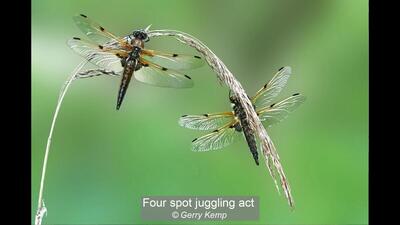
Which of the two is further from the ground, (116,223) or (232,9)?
(232,9)

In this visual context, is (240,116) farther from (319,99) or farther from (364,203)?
(364,203)

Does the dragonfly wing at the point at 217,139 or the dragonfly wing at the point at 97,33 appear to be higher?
the dragonfly wing at the point at 97,33

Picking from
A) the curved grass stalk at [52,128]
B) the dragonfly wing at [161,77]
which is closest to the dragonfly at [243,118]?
the dragonfly wing at [161,77]

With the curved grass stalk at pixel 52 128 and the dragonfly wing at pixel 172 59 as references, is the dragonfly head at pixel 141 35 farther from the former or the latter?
the curved grass stalk at pixel 52 128

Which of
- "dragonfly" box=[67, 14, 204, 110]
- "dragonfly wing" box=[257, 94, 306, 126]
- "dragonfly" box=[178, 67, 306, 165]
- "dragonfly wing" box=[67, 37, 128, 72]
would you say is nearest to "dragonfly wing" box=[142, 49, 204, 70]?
"dragonfly" box=[67, 14, 204, 110]

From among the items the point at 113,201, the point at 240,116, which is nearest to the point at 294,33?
the point at 240,116

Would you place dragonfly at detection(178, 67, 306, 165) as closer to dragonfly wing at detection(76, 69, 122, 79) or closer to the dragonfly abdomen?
the dragonfly abdomen
